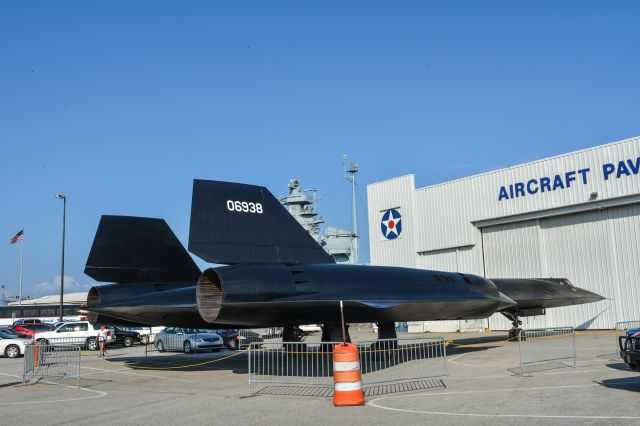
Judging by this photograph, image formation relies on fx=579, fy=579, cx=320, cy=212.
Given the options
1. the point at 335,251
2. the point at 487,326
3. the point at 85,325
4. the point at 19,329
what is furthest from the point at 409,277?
the point at 335,251

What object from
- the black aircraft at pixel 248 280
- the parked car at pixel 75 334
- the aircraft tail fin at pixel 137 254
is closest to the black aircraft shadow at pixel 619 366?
the black aircraft at pixel 248 280

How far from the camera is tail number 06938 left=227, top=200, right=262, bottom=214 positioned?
1522cm

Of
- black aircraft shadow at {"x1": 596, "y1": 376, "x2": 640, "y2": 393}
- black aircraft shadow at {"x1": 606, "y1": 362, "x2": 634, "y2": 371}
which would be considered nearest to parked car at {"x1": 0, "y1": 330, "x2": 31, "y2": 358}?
black aircraft shadow at {"x1": 606, "y1": 362, "x2": 634, "y2": 371}

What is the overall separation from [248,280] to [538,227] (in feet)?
65.8

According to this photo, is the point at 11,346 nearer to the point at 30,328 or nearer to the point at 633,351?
the point at 30,328

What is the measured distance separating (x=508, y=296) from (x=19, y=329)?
2589 centimetres

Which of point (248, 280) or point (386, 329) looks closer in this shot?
point (248, 280)

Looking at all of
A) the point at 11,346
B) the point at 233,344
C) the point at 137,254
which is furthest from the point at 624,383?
the point at 11,346

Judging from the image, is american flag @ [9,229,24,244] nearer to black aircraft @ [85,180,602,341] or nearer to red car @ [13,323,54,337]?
red car @ [13,323,54,337]

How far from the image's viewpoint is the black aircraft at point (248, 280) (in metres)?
13.8

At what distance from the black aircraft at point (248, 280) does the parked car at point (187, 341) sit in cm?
570

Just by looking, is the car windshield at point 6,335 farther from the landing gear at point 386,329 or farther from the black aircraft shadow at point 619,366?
the black aircraft shadow at point 619,366

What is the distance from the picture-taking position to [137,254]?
19203 mm

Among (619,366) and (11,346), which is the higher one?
(11,346)
